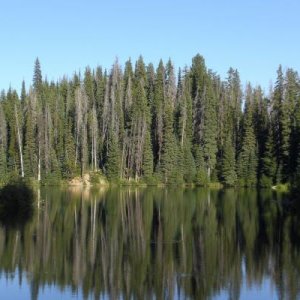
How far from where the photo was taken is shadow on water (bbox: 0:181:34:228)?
4054cm

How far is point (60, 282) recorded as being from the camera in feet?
66.3

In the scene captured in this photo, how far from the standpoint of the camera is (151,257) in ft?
81.2

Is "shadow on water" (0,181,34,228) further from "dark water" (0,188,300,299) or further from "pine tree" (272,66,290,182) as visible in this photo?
"pine tree" (272,66,290,182)

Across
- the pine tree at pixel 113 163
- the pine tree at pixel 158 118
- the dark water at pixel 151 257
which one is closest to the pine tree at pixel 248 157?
the pine tree at pixel 158 118

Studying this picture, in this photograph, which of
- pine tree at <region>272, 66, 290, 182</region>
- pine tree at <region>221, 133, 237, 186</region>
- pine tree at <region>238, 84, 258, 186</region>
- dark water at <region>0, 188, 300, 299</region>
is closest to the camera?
dark water at <region>0, 188, 300, 299</region>

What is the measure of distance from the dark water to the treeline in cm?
4978

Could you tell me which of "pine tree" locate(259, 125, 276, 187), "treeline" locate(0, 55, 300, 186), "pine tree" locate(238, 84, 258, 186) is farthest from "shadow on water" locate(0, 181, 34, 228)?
"pine tree" locate(238, 84, 258, 186)

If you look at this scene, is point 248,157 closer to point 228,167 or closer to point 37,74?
point 228,167

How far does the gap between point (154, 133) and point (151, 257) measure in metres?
83.3

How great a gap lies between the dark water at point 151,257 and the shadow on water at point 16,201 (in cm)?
169

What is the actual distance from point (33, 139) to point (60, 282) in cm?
7872

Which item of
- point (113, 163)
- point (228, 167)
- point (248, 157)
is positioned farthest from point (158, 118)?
point (248, 157)

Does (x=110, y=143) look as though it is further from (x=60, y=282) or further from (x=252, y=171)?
(x=60, y=282)

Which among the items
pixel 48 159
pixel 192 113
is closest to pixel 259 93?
pixel 192 113
